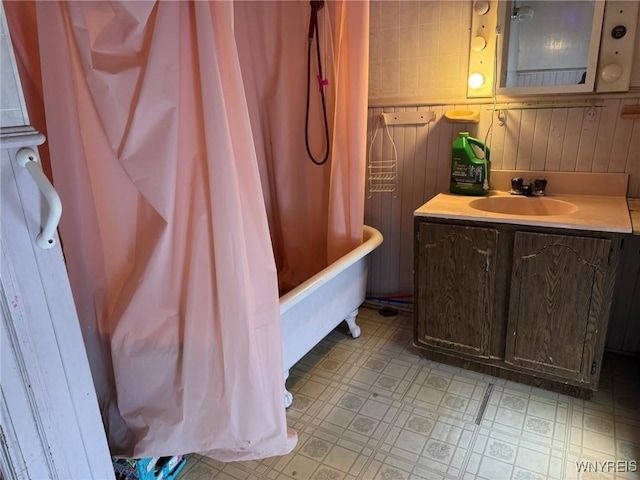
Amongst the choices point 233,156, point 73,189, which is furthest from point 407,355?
point 73,189

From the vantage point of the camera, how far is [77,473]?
1.04 meters

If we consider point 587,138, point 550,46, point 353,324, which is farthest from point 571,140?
point 353,324

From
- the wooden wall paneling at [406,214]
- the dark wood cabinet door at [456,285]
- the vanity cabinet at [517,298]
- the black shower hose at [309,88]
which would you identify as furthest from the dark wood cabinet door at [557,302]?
the black shower hose at [309,88]

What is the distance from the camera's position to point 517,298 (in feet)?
5.79

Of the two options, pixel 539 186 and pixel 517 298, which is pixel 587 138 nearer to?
pixel 539 186

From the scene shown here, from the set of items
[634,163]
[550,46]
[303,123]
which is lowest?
[634,163]

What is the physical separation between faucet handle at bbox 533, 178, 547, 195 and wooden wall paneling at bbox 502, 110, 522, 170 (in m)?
0.15

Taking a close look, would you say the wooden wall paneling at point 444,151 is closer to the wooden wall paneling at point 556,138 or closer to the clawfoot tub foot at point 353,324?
the wooden wall paneling at point 556,138

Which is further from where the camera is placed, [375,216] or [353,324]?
[375,216]

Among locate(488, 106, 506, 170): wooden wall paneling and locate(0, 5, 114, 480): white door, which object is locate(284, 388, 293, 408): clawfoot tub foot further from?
locate(488, 106, 506, 170): wooden wall paneling

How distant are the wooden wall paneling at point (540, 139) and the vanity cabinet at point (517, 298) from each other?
57 cm

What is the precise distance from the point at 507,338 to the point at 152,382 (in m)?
1.45

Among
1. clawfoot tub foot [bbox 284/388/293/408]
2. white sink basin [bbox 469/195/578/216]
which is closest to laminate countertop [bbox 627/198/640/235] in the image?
white sink basin [bbox 469/195/578/216]

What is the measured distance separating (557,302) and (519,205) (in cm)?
54
